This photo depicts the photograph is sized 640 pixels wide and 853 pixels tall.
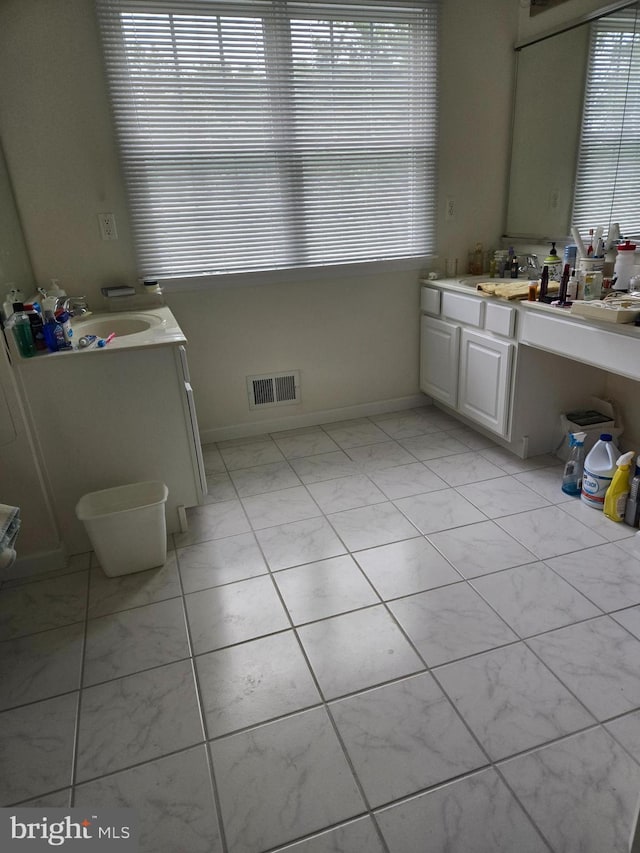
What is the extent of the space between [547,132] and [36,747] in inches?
140

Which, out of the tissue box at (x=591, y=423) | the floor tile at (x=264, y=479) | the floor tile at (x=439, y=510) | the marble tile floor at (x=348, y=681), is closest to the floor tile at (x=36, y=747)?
the marble tile floor at (x=348, y=681)

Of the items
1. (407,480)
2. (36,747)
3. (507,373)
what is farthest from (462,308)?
(36,747)

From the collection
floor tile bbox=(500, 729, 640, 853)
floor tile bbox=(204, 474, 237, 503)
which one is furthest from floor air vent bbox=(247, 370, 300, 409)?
floor tile bbox=(500, 729, 640, 853)

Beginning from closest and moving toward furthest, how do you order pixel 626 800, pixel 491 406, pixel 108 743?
pixel 626 800
pixel 108 743
pixel 491 406

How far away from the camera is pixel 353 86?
2975 millimetres

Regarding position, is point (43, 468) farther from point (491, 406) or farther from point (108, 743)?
point (491, 406)

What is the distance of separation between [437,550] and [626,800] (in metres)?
1.03

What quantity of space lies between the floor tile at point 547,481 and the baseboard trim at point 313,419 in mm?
1093

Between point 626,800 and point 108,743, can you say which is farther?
point 108,743

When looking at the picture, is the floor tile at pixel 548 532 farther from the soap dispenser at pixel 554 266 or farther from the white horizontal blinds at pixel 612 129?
the white horizontal blinds at pixel 612 129

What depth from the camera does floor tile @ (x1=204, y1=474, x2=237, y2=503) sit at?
2680mm

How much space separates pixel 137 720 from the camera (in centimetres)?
151

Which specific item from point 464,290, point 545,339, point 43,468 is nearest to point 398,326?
point 464,290

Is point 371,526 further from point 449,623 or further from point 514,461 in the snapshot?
point 514,461
